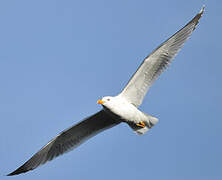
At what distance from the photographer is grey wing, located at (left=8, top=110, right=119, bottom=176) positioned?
10250mm

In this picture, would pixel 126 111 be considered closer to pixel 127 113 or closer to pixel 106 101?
pixel 127 113

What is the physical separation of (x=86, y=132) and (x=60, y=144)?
2.52 ft

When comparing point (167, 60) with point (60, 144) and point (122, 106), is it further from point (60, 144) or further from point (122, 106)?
point (60, 144)

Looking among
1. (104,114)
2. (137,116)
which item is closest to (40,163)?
(104,114)

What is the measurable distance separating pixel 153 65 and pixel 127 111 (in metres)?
1.39

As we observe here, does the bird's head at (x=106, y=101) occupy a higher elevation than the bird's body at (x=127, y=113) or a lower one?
higher

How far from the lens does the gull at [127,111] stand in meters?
9.54

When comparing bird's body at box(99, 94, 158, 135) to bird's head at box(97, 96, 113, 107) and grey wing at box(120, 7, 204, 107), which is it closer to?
bird's head at box(97, 96, 113, 107)

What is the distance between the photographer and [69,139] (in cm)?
1047

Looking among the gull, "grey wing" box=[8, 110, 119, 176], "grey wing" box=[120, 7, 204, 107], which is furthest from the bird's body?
"grey wing" box=[8, 110, 119, 176]

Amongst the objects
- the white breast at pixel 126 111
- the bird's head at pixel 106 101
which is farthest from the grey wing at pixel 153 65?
the bird's head at pixel 106 101

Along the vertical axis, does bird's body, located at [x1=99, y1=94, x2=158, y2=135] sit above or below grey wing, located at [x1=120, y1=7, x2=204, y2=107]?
below

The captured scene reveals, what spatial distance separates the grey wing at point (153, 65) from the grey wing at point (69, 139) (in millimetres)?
907

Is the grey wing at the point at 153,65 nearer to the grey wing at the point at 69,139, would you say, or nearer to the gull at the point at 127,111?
the gull at the point at 127,111
